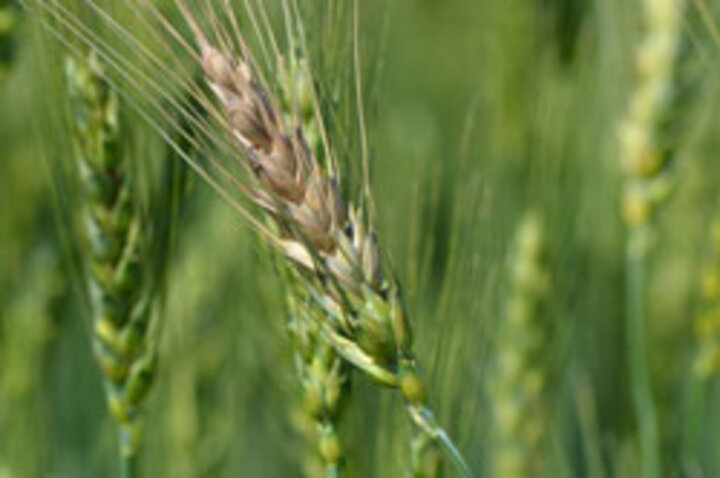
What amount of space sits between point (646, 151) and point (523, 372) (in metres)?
0.23

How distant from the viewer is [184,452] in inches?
45.6

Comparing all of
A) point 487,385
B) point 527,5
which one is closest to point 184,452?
point 487,385

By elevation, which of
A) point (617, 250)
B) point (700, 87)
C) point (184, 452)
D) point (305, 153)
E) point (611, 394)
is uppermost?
point (305, 153)

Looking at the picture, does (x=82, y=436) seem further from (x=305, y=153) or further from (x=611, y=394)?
(x=305, y=153)

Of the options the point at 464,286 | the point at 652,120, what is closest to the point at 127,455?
the point at 464,286

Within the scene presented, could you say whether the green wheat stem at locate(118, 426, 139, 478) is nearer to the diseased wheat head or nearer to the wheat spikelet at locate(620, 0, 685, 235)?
the diseased wheat head

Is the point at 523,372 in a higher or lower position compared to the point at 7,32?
lower

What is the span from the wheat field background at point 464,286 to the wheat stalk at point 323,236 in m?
0.05

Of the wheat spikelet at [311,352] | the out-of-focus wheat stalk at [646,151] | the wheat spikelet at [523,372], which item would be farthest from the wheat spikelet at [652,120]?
the wheat spikelet at [311,352]

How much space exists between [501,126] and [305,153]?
873 millimetres

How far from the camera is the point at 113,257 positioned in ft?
2.78

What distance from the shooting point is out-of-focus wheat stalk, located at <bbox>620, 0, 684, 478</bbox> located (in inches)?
38.4

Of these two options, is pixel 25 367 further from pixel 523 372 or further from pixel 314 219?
pixel 314 219

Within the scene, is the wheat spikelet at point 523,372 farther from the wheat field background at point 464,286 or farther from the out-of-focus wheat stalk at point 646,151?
the out-of-focus wheat stalk at point 646,151
